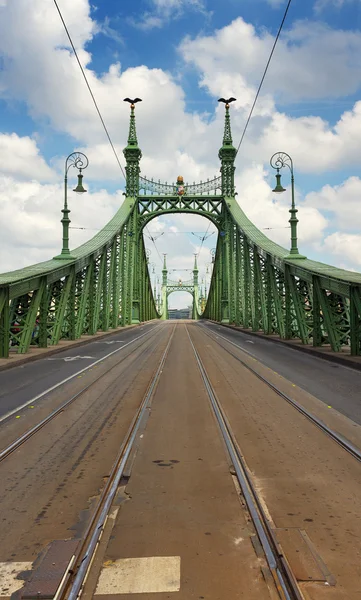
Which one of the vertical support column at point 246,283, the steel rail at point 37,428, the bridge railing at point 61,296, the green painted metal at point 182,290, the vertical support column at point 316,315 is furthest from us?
the green painted metal at point 182,290

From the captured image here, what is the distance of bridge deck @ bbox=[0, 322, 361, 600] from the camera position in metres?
3.34

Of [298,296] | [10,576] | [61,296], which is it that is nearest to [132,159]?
[61,296]

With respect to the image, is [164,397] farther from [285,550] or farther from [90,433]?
[285,550]

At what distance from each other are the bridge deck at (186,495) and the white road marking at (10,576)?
0.01m

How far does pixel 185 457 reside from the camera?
6020 mm

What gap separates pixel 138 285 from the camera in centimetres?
5594

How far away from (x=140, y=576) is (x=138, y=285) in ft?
173

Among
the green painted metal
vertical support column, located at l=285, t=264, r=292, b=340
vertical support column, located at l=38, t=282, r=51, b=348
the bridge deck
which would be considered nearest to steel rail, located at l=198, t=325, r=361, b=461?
the bridge deck

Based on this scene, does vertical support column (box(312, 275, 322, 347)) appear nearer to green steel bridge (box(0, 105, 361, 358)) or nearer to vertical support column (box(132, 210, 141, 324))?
green steel bridge (box(0, 105, 361, 358))

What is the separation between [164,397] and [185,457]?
4029 mm

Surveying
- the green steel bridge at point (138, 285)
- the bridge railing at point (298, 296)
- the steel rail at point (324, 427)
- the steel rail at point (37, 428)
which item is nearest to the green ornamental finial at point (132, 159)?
the green steel bridge at point (138, 285)

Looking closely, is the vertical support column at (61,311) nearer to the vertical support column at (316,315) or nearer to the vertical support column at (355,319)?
the vertical support column at (316,315)

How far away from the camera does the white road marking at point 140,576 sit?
319cm

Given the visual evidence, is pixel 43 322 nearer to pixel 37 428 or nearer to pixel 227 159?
pixel 37 428
